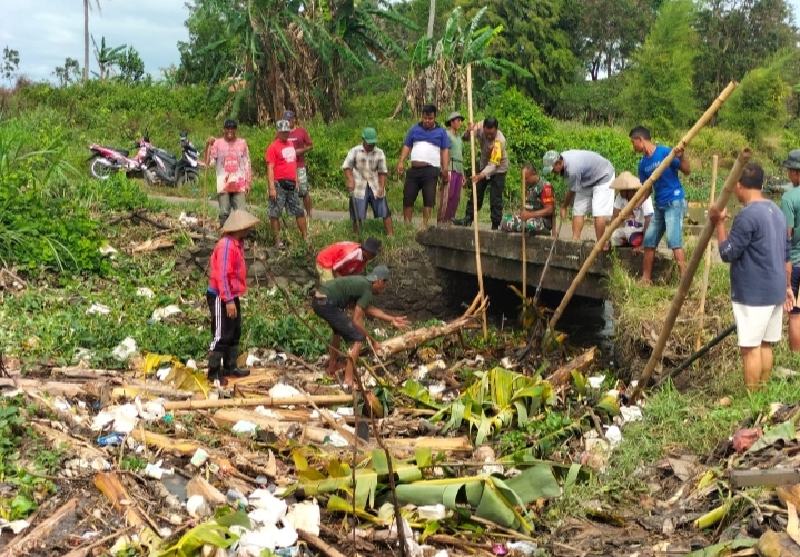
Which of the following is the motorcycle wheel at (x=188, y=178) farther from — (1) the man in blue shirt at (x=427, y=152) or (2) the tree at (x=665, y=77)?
(2) the tree at (x=665, y=77)

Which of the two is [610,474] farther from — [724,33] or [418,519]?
[724,33]

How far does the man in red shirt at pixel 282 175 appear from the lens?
1057cm

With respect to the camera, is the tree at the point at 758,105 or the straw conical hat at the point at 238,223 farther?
the tree at the point at 758,105

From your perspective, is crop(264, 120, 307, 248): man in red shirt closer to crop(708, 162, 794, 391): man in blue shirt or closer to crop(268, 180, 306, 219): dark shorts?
crop(268, 180, 306, 219): dark shorts

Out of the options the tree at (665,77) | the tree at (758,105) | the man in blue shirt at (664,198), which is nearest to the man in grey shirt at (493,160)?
the man in blue shirt at (664,198)

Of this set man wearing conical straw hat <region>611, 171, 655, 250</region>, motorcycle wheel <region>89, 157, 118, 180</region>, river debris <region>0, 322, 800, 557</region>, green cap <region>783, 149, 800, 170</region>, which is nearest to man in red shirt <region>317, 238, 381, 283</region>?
river debris <region>0, 322, 800, 557</region>

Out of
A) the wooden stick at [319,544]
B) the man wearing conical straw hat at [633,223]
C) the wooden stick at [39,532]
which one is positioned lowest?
the wooden stick at [319,544]

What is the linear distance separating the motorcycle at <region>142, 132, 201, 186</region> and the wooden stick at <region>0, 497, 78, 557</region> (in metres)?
11.4

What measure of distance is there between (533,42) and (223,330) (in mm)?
27830

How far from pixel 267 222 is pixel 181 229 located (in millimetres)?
1135

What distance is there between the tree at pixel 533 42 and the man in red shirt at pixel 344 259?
82.7ft

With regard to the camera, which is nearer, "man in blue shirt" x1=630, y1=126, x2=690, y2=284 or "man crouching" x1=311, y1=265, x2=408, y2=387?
"man crouching" x1=311, y1=265, x2=408, y2=387

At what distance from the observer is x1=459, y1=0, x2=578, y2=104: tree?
3206 cm

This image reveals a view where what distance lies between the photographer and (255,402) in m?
6.34
